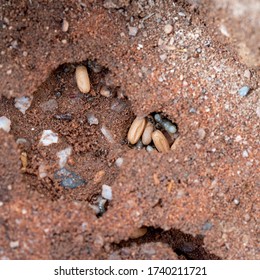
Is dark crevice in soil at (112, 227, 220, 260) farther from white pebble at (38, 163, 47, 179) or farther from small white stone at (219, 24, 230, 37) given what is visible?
small white stone at (219, 24, 230, 37)

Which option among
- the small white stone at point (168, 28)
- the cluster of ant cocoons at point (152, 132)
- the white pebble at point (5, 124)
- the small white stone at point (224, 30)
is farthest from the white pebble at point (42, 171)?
the small white stone at point (224, 30)

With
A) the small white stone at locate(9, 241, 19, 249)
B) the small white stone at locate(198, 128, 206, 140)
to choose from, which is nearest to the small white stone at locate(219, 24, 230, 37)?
the small white stone at locate(198, 128, 206, 140)

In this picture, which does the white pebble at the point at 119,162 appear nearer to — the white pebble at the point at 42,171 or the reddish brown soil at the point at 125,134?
the reddish brown soil at the point at 125,134

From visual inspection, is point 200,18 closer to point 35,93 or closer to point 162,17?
point 162,17

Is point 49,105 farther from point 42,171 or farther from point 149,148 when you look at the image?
point 149,148

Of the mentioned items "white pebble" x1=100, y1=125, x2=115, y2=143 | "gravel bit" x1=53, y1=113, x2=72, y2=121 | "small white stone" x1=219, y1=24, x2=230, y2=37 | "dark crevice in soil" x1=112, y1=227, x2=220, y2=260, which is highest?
"small white stone" x1=219, y1=24, x2=230, y2=37
